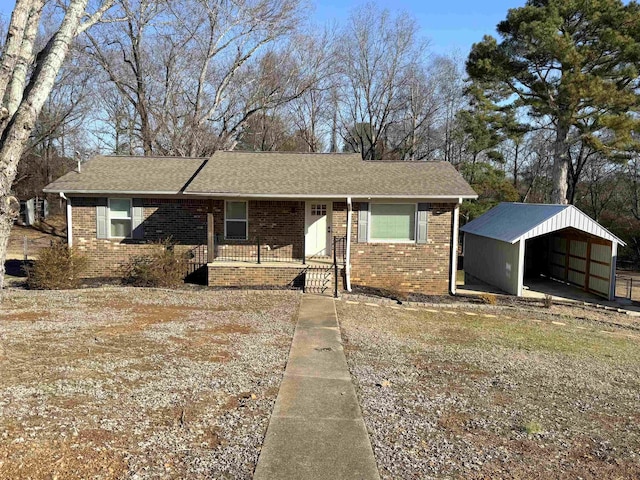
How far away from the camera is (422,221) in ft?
46.7

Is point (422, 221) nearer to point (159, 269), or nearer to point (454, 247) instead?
point (454, 247)

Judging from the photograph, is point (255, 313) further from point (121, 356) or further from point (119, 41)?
point (119, 41)

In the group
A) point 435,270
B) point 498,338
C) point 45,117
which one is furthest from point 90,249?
point 45,117

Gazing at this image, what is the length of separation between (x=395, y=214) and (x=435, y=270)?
6.83 ft

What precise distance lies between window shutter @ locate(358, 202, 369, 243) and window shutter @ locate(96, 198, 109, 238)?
7.59 metres

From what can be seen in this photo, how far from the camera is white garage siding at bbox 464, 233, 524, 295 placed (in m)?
14.9

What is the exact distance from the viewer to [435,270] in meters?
14.4

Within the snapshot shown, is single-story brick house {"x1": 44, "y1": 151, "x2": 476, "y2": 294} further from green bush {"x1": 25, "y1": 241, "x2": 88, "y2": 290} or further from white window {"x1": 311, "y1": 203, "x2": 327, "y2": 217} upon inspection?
green bush {"x1": 25, "y1": 241, "x2": 88, "y2": 290}

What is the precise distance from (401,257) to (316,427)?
10.1m

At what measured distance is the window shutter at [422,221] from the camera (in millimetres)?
14227

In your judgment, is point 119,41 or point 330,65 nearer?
point 119,41

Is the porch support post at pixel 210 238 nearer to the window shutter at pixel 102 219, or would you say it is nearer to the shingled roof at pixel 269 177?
the shingled roof at pixel 269 177

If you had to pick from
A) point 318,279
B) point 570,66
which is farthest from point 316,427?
point 570,66

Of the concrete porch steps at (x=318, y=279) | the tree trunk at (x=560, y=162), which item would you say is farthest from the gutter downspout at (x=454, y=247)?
the tree trunk at (x=560, y=162)
